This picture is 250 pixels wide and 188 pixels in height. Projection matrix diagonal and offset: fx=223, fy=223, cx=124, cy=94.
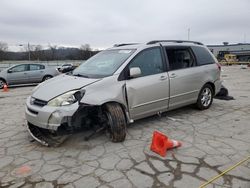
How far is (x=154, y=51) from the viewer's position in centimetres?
454

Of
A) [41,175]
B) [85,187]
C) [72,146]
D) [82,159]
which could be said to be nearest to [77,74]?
[72,146]

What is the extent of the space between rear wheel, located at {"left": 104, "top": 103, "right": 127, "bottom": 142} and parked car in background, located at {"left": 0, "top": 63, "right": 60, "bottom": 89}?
10499 millimetres

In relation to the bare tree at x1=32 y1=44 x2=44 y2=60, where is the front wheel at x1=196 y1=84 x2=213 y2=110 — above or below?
below

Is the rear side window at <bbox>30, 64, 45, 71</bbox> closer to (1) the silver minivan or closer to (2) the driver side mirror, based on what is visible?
(1) the silver minivan

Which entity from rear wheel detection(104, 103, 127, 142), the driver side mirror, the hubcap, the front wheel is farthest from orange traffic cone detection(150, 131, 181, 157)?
the hubcap

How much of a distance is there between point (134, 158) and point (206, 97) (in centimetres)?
321

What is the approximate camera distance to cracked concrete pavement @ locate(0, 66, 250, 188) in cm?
271

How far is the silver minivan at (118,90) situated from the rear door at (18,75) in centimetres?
917

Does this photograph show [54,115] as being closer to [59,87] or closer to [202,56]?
[59,87]

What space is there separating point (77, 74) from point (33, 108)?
3.61 ft

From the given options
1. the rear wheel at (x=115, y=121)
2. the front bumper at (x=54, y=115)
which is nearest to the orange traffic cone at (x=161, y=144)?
the rear wheel at (x=115, y=121)

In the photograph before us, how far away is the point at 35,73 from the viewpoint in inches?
511

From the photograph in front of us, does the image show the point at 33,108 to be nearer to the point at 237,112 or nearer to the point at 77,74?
the point at 77,74

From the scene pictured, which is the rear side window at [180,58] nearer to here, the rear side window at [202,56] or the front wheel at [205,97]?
the rear side window at [202,56]
